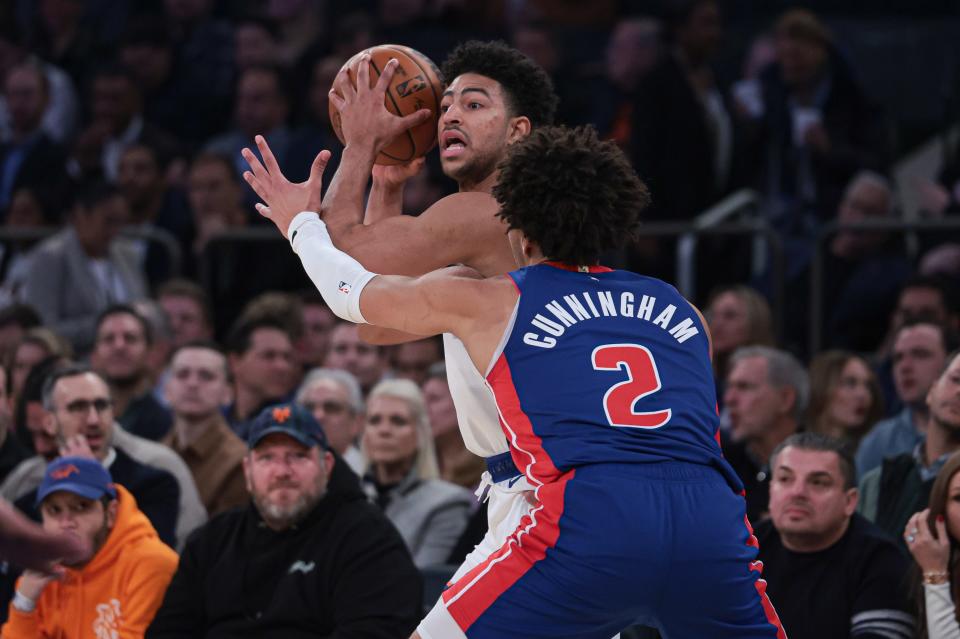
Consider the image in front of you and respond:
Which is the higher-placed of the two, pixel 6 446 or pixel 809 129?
pixel 809 129

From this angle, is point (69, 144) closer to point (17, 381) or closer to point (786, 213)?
point (17, 381)

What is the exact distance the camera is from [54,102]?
1330 centimetres

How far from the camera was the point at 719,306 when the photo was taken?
9914 millimetres

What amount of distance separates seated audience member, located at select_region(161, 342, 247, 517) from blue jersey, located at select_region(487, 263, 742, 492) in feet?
13.7

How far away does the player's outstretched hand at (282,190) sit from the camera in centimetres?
570

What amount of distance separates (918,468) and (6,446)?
4481 mm

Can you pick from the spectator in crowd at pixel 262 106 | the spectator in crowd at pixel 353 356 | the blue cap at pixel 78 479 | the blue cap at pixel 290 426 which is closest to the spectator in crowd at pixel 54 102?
the spectator in crowd at pixel 262 106

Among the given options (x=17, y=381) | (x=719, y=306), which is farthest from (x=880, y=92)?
(x=17, y=381)

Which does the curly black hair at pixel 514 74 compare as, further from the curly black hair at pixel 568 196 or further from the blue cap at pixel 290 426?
the blue cap at pixel 290 426

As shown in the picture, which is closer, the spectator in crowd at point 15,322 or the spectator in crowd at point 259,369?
the spectator in crowd at point 259,369

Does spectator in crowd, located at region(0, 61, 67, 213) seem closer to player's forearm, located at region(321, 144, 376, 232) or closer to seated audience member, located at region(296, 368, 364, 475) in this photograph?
seated audience member, located at region(296, 368, 364, 475)

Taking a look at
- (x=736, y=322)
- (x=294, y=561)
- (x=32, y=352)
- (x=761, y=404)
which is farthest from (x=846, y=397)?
(x=32, y=352)

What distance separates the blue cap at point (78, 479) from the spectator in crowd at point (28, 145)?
4.84 meters

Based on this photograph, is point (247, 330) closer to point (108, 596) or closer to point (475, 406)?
point (108, 596)
